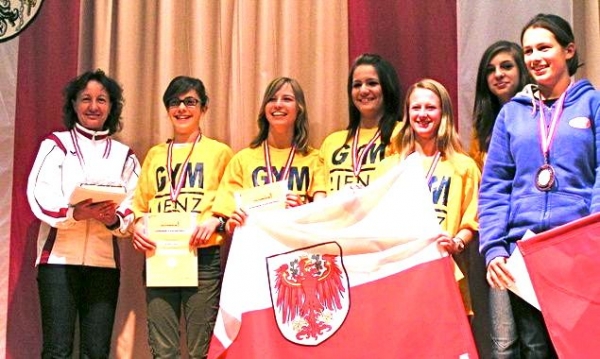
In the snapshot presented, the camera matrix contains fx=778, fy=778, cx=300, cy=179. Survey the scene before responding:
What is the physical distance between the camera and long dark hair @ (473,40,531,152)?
3369 mm

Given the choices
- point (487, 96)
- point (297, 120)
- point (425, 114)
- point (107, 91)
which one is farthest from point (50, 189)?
point (487, 96)

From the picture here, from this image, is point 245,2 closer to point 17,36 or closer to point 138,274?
point 17,36

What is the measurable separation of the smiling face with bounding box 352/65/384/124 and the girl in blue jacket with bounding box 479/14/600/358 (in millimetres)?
907

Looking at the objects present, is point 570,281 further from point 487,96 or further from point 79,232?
point 79,232

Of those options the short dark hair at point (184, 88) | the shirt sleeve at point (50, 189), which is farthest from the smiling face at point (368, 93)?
the shirt sleeve at point (50, 189)

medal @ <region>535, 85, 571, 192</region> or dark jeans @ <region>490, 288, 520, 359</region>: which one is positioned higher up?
medal @ <region>535, 85, 571, 192</region>

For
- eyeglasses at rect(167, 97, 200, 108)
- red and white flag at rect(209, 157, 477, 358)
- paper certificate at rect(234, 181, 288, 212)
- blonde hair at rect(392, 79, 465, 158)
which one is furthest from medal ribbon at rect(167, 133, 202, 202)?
blonde hair at rect(392, 79, 465, 158)

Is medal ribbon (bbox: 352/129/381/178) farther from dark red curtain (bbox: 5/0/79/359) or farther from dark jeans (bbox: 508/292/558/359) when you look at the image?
dark red curtain (bbox: 5/0/79/359)

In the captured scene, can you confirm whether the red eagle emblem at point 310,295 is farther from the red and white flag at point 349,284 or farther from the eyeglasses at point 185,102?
the eyeglasses at point 185,102

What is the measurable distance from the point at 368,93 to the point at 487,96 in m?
0.52

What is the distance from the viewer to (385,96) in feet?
11.6

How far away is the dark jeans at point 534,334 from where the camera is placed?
8.16 ft

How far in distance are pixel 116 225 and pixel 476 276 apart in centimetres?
166

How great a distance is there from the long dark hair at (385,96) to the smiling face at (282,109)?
270mm
